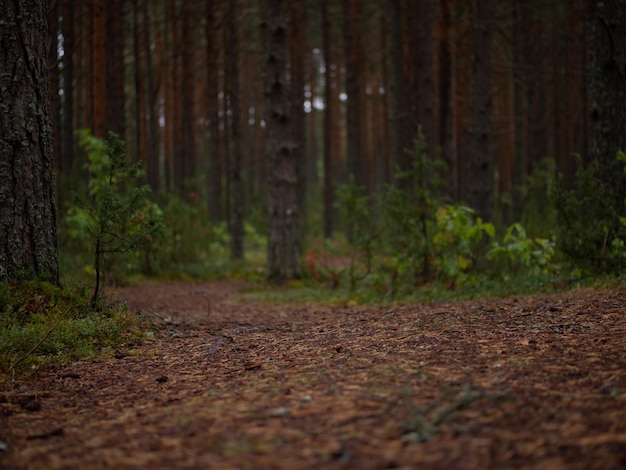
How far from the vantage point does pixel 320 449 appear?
6.80 feet

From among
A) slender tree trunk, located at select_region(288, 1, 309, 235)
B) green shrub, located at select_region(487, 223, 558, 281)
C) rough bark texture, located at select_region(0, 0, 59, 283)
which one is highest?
slender tree trunk, located at select_region(288, 1, 309, 235)

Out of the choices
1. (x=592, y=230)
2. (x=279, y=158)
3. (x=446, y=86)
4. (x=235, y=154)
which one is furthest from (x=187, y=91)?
(x=592, y=230)

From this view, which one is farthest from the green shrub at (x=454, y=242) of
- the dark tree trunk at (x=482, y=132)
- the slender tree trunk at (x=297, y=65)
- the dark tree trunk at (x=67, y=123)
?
the slender tree trunk at (x=297, y=65)

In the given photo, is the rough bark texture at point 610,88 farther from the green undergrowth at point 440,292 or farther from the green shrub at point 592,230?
the green undergrowth at point 440,292

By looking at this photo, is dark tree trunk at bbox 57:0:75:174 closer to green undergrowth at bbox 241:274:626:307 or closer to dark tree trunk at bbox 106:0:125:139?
dark tree trunk at bbox 106:0:125:139

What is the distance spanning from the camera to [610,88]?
7164 millimetres

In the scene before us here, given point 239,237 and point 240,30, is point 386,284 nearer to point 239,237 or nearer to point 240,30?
point 239,237

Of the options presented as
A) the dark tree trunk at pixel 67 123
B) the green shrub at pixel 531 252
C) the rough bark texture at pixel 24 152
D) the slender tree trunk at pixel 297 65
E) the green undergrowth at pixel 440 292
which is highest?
the slender tree trunk at pixel 297 65

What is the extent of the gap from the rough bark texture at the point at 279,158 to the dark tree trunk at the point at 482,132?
334 centimetres

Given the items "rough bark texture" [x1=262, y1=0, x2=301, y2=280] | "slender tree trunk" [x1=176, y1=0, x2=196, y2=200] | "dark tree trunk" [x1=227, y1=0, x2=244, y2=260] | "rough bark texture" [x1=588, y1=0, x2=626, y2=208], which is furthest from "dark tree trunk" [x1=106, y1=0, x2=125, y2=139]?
"rough bark texture" [x1=588, y1=0, x2=626, y2=208]

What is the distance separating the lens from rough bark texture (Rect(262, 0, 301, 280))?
1009 centimetres

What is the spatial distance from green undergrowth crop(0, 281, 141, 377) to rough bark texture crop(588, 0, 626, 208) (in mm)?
5954

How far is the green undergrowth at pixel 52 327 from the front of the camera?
3848 mm

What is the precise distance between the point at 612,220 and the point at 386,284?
310 centimetres
